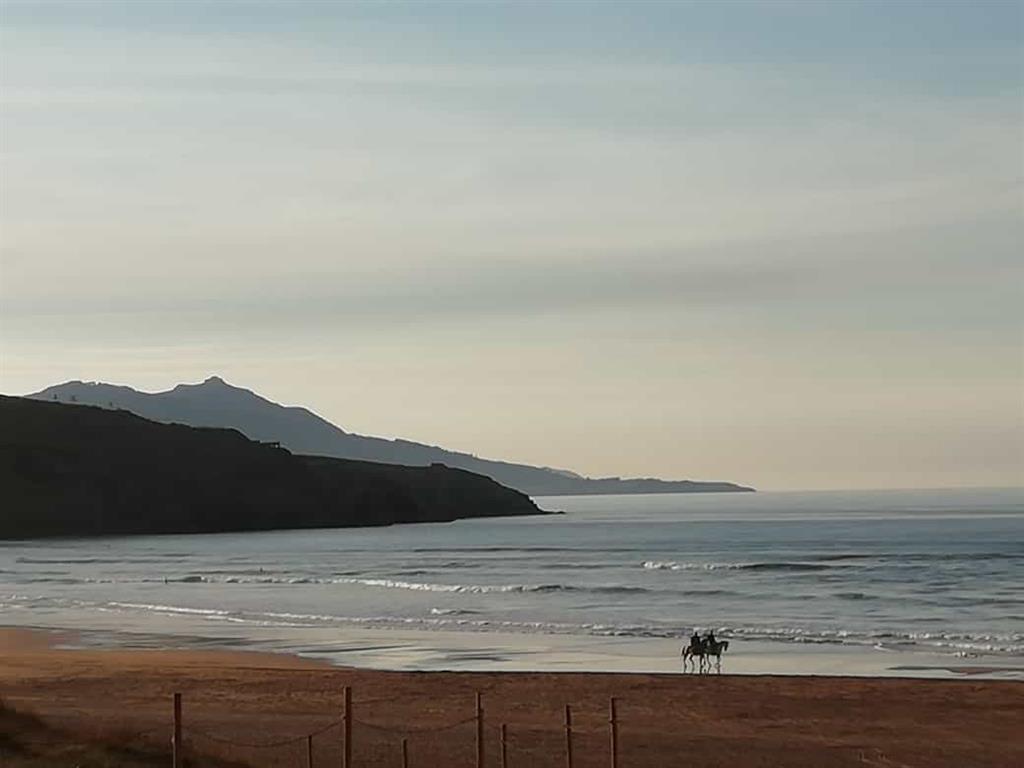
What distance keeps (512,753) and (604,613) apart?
26341 mm

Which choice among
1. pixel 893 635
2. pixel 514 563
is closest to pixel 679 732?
pixel 893 635

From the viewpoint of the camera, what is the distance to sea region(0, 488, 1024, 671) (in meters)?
38.5

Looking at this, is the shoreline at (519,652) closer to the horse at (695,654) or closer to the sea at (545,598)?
the sea at (545,598)

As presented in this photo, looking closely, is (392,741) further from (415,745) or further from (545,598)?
(545,598)

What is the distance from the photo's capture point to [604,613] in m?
47.6

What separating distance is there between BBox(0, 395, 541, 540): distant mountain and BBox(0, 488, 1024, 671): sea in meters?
39.9

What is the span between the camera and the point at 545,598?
54625 millimetres

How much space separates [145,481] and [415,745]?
13577 cm

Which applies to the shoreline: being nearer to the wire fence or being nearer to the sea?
the sea

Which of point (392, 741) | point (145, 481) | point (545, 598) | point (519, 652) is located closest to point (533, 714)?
point (392, 741)

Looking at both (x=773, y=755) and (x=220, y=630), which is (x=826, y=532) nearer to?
(x=220, y=630)

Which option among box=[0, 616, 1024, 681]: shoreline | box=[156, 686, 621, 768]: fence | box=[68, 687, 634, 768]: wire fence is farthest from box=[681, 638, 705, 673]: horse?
box=[156, 686, 621, 768]: fence

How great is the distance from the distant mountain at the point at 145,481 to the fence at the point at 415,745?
123315 millimetres

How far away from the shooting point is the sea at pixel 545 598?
38531 millimetres
